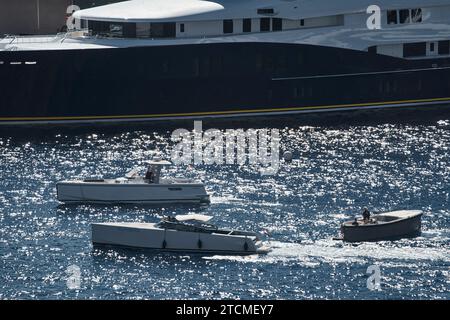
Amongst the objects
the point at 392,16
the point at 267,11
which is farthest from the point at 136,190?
the point at 392,16

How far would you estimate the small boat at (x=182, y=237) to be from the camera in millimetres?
84312

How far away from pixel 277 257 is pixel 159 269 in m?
6.13

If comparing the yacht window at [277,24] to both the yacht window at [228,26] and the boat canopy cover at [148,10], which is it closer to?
the yacht window at [228,26]

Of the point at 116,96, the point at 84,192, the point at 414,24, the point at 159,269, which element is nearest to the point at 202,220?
the point at 159,269

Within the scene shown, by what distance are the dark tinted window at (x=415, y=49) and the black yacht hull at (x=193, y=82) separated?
1051mm

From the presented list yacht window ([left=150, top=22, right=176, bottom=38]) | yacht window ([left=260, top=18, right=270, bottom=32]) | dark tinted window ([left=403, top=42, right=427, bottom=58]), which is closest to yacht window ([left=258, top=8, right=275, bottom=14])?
yacht window ([left=260, top=18, right=270, bottom=32])

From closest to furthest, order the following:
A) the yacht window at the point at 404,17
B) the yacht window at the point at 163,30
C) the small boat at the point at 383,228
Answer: the small boat at the point at 383,228
the yacht window at the point at 163,30
the yacht window at the point at 404,17

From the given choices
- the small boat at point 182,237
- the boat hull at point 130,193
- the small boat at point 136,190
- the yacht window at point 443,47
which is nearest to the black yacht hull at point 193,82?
the yacht window at point 443,47

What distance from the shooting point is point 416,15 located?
12006cm

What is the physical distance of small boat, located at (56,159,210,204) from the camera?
93.9 meters

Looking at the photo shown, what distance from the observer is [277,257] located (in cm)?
8331

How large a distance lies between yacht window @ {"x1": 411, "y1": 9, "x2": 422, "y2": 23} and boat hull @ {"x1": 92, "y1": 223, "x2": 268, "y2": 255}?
4053 centimetres
